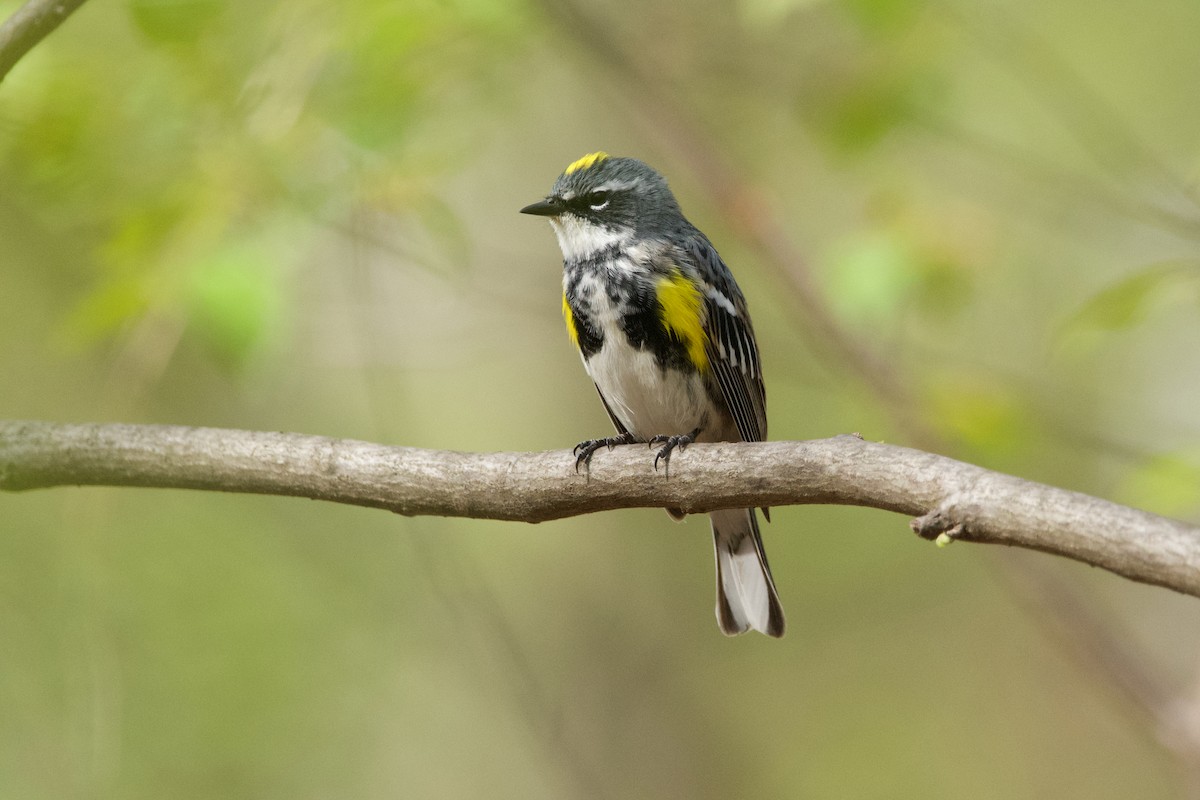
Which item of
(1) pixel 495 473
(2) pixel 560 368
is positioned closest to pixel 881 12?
(1) pixel 495 473

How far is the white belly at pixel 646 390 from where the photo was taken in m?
4.30

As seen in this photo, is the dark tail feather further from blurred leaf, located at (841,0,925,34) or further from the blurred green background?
blurred leaf, located at (841,0,925,34)

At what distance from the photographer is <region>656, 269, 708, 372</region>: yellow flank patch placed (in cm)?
426

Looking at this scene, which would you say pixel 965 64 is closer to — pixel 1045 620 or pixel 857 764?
pixel 1045 620

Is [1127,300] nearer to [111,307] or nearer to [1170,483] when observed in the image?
[1170,483]

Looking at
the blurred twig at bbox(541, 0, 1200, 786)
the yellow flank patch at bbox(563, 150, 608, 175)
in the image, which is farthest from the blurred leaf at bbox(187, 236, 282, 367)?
the blurred twig at bbox(541, 0, 1200, 786)

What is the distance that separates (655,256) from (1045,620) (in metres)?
2.39

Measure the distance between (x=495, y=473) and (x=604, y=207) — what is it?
1.94 meters

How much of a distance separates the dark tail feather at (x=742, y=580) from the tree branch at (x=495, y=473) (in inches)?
58.3

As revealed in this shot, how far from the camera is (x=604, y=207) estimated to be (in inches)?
185

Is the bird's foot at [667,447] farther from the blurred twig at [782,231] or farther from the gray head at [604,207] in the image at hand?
the blurred twig at [782,231]

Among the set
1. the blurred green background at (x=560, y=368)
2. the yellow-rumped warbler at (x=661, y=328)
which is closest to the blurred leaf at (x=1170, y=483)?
the blurred green background at (x=560, y=368)

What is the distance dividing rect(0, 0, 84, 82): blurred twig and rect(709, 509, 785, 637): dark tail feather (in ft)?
10.0

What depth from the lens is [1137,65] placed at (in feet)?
30.6
